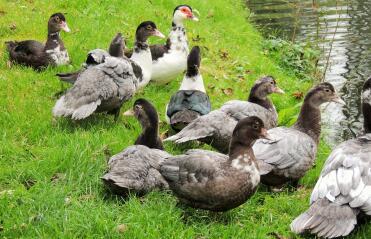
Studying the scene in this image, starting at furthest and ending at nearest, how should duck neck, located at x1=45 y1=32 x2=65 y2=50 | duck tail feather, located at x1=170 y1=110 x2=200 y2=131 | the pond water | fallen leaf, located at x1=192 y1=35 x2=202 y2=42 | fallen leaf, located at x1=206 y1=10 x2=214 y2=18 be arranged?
fallen leaf, located at x1=206 y1=10 x2=214 y2=18
fallen leaf, located at x1=192 y1=35 x2=202 y2=42
the pond water
duck neck, located at x1=45 y1=32 x2=65 y2=50
duck tail feather, located at x1=170 y1=110 x2=200 y2=131

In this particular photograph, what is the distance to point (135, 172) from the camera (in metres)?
5.92

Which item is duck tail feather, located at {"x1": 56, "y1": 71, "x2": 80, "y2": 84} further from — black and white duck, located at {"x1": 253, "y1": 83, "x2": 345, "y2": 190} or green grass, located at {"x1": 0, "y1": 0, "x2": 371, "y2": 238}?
black and white duck, located at {"x1": 253, "y1": 83, "x2": 345, "y2": 190}

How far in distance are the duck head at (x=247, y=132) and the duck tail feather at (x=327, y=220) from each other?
2.89ft

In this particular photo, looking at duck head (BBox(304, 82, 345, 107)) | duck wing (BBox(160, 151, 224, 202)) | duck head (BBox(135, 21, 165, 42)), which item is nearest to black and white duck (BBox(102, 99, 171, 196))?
duck wing (BBox(160, 151, 224, 202))

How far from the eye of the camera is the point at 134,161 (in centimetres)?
600

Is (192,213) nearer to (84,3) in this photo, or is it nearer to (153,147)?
(153,147)

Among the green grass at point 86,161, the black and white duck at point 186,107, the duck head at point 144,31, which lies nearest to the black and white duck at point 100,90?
the green grass at point 86,161

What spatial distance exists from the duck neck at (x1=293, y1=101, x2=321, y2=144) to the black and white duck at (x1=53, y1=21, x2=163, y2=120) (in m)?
2.29

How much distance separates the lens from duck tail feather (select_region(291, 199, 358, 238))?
16.7 feet

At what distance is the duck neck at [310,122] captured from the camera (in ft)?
23.3

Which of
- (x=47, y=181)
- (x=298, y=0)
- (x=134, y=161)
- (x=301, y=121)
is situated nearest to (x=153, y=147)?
(x=134, y=161)

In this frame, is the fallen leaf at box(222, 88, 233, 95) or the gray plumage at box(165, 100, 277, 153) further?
the fallen leaf at box(222, 88, 233, 95)

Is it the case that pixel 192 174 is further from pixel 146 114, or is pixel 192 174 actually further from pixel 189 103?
pixel 189 103

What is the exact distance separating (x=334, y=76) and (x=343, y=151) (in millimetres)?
6138
